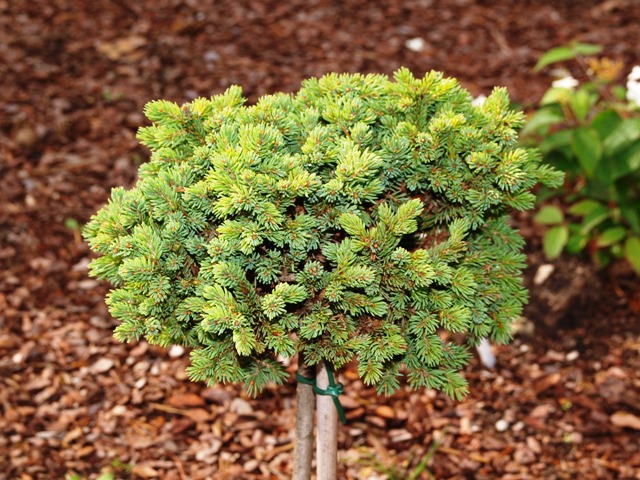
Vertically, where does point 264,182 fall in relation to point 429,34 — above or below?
below

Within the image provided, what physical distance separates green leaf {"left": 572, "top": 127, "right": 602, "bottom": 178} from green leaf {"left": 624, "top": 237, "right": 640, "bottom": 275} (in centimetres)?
50

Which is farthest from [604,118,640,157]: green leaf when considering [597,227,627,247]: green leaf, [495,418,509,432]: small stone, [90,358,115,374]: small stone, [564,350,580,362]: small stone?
[90,358,115,374]: small stone

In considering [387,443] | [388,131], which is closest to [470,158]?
[388,131]

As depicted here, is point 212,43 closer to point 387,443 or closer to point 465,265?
point 387,443

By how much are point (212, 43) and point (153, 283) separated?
404cm

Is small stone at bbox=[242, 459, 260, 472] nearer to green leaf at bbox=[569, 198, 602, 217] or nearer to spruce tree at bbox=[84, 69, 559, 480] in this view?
spruce tree at bbox=[84, 69, 559, 480]

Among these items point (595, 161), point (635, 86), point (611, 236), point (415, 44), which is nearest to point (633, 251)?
point (611, 236)

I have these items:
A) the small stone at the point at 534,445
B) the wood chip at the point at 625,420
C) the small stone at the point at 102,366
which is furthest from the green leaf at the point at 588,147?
the small stone at the point at 102,366

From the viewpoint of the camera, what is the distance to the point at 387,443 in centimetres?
325

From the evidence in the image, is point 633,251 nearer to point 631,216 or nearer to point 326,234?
point 631,216

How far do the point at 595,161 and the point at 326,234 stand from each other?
1.94 meters

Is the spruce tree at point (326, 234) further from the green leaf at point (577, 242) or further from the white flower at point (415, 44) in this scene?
the white flower at point (415, 44)

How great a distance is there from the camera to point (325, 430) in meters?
2.25

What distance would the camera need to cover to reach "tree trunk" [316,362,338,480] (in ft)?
7.12
